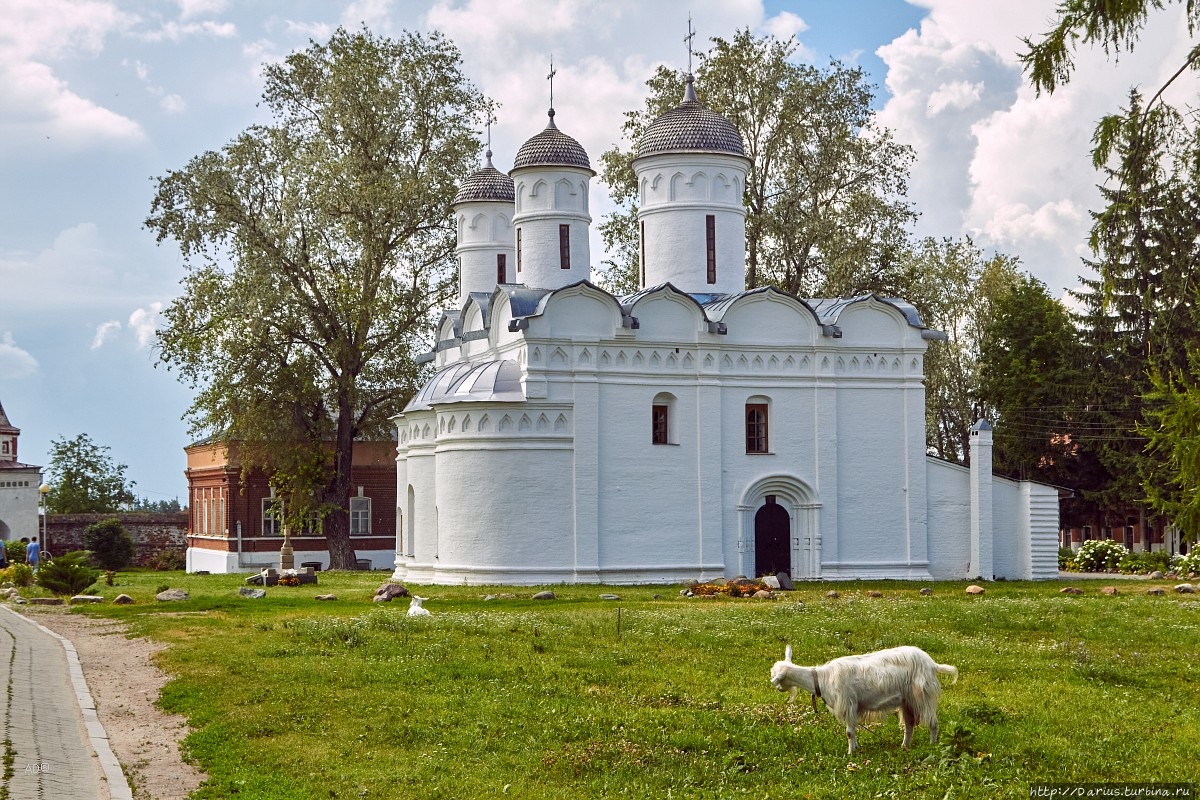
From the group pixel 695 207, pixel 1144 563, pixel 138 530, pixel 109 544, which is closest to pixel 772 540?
pixel 695 207

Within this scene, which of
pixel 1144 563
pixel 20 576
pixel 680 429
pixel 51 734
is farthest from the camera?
pixel 1144 563

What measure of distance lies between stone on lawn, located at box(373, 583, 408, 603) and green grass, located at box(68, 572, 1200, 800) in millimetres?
2901

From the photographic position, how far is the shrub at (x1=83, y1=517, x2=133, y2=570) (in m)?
48.1

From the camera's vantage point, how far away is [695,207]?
31.8 m

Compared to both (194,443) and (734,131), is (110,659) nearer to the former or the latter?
(734,131)

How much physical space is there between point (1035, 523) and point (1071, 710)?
20666 millimetres

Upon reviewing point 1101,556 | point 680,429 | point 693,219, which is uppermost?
point 693,219

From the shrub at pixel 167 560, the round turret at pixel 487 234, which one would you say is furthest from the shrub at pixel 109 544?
the round turret at pixel 487 234

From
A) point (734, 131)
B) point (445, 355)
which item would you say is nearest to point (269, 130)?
point (445, 355)

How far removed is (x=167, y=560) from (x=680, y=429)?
2906 cm

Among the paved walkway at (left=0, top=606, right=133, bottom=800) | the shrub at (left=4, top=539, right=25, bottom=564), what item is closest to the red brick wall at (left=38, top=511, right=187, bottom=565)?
the shrub at (left=4, top=539, right=25, bottom=564)

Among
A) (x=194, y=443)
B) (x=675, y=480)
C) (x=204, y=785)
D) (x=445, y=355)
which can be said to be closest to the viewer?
(x=204, y=785)

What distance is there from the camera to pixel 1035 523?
3130 centimetres

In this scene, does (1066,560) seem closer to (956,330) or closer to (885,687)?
(956,330)
